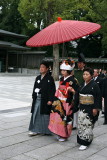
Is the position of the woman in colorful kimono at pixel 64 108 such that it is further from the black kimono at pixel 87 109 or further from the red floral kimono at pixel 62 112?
the black kimono at pixel 87 109

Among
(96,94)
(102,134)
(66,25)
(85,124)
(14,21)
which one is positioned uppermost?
(14,21)

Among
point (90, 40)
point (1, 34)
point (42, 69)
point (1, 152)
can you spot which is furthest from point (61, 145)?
point (90, 40)

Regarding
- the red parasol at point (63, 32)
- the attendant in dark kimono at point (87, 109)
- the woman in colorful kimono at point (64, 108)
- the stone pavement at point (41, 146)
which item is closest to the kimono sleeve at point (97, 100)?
the attendant in dark kimono at point (87, 109)

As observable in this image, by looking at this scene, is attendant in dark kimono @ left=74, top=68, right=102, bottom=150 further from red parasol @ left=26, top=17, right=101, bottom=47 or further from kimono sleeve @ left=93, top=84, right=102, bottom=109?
red parasol @ left=26, top=17, right=101, bottom=47

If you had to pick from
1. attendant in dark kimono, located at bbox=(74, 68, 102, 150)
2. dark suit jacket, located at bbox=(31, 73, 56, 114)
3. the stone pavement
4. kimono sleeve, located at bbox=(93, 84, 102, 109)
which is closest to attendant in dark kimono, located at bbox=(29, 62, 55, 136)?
dark suit jacket, located at bbox=(31, 73, 56, 114)

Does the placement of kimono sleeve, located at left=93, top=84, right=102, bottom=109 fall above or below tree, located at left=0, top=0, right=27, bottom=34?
below

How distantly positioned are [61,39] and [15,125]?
2.68 metres

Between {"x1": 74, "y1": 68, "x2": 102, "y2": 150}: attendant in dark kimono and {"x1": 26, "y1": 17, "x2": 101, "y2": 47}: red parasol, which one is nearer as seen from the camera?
{"x1": 26, "y1": 17, "x2": 101, "y2": 47}: red parasol

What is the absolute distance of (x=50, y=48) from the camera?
34.3m

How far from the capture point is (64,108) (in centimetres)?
465

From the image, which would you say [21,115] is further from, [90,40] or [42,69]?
[90,40]

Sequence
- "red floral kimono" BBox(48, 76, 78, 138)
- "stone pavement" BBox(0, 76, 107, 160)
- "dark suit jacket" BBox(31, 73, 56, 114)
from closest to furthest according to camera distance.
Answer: "stone pavement" BBox(0, 76, 107, 160) → "red floral kimono" BBox(48, 76, 78, 138) → "dark suit jacket" BBox(31, 73, 56, 114)

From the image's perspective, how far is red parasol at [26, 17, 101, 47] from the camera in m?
4.05

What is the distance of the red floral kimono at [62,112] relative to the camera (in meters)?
4.58
